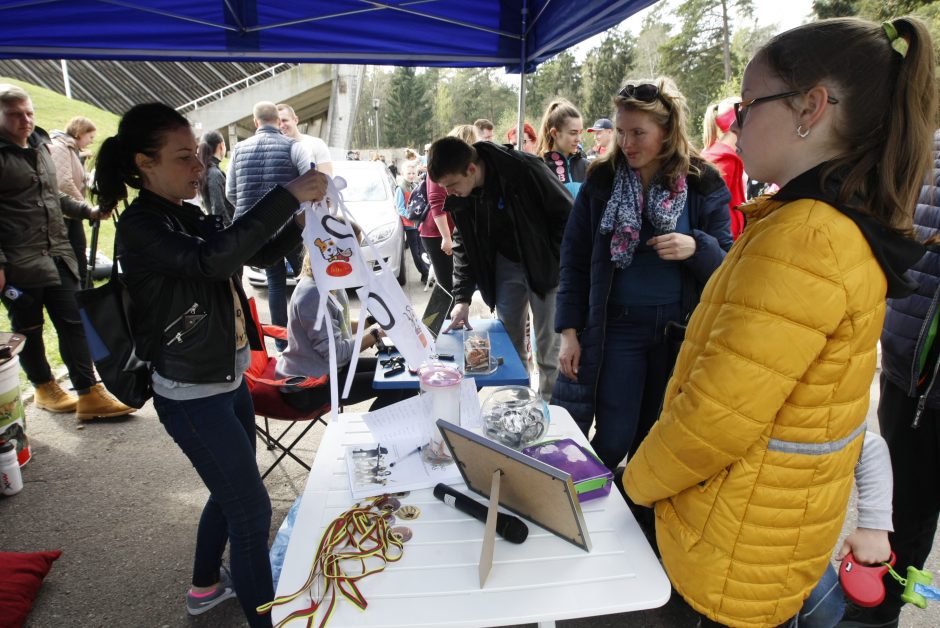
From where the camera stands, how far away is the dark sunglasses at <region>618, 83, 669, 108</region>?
1938mm

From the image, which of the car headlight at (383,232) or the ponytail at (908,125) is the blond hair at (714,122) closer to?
the ponytail at (908,125)

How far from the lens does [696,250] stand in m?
1.89

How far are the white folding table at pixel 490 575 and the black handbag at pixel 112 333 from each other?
2.38ft

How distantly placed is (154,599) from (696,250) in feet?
7.89

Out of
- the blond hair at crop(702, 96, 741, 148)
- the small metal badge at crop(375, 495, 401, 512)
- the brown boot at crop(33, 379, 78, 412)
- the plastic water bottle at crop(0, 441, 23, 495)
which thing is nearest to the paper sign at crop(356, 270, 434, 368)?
the small metal badge at crop(375, 495, 401, 512)

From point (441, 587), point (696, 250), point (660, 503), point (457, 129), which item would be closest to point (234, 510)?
point (441, 587)

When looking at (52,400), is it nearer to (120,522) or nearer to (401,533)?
(120,522)

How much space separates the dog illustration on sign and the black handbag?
0.55 metres

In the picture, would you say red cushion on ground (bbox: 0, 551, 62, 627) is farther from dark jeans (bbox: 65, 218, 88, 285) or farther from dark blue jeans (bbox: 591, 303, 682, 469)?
dark jeans (bbox: 65, 218, 88, 285)

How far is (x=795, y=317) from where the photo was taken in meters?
0.88

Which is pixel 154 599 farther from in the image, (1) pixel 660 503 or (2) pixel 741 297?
(2) pixel 741 297

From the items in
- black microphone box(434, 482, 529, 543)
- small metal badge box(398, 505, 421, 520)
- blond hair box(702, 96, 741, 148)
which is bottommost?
small metal badge box(398, 505, 421, 520)

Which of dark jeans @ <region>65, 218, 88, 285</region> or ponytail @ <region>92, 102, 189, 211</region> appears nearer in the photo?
ponytail @ <region>92, 102, 189, 211</region>

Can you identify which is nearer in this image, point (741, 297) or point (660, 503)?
point (741, 297)
